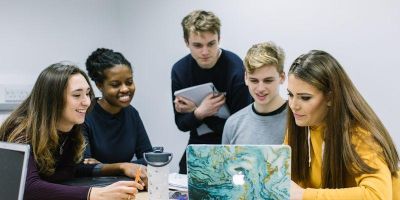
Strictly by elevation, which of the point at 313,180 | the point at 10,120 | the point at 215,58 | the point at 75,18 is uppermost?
the point at 75,18

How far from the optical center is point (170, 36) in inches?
130

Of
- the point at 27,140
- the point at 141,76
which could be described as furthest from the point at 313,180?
the point at 141,76

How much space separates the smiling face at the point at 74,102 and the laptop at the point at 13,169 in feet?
2.16

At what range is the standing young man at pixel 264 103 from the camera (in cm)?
203

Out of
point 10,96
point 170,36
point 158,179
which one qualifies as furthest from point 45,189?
point 170,36

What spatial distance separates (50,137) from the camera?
1800mm

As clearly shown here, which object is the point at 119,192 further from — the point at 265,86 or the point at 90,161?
the point at 265,86

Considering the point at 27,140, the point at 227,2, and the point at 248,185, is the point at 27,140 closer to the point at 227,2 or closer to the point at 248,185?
the point at 248,185

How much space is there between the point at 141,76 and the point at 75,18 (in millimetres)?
646

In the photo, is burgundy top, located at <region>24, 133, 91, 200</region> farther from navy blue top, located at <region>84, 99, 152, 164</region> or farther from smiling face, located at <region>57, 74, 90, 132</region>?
navy blue top, located at <region>84, 99, 152, 164</region>

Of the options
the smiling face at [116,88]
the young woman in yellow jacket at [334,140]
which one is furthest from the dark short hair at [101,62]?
the young woman in yellow jacket at [334,140]

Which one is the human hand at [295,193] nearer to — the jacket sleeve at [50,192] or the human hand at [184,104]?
the jacket sleeve at [50,192]

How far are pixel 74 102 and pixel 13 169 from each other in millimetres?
730

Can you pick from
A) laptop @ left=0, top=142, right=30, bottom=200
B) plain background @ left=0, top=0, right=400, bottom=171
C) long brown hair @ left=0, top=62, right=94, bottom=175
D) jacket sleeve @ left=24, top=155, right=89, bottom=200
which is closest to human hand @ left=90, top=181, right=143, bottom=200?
jacket sleeve @ left=24, top=155, right=89, bottom=200
